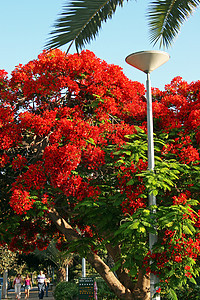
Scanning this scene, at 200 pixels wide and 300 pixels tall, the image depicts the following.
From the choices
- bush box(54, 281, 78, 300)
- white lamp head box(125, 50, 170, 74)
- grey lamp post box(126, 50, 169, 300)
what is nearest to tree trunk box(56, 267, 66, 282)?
bush box(54, 281, 78, 300)

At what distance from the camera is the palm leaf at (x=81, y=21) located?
25.4ft

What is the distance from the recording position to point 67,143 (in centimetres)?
A: 905

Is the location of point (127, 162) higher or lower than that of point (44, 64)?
lower

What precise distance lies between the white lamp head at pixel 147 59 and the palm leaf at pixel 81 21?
978 millimetres

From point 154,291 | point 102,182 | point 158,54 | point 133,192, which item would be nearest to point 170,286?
point 154,291

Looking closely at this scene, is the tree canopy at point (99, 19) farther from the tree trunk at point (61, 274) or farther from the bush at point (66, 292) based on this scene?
the tree trunk at point (61, 274)

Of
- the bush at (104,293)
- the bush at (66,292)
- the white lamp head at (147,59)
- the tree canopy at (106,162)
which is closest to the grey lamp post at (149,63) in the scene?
the white lamp head at (147,59)

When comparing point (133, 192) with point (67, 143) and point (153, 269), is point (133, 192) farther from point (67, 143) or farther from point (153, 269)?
point (67, 143)

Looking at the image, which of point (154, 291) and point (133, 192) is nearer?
point (154, 291)

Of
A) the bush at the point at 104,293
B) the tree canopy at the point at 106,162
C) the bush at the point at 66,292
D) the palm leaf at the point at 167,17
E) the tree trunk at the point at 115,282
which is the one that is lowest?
the bush at the point at 66,292

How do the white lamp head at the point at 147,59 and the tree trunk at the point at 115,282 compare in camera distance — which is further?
the tree trunk at the point at 115,282

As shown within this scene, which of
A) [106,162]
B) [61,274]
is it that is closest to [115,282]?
[106,162]

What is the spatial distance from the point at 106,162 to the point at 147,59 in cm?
285

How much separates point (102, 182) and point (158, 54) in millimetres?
3394
